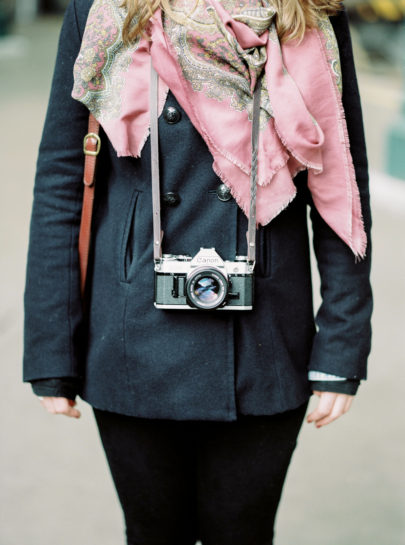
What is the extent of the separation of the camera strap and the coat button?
0.18 ft

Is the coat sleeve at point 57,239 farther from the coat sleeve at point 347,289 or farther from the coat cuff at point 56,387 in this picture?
the coat sleeve at point 347,289

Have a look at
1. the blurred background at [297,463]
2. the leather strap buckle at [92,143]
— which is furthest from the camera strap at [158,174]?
the blurred background at [297,463]

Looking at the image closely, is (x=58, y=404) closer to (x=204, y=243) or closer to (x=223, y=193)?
(x=204, y=243)

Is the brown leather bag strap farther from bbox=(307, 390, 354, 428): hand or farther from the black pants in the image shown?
bbox=(307, 390, 354, 428): hand

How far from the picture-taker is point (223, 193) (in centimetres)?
173

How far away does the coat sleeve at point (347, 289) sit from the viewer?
1.81m

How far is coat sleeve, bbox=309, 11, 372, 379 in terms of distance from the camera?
1.81 metres

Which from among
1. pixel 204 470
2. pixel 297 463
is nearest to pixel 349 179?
pixel 204 470

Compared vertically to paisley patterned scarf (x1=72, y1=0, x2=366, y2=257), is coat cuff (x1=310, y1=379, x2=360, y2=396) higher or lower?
lower

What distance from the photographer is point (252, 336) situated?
1.81m

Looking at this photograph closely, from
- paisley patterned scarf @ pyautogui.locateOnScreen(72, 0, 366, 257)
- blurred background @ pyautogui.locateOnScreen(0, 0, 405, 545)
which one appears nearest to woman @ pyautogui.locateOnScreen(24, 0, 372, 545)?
paisley patterned scarf @ pyautogui.locateOnScreen(72, 0, 366, 257)

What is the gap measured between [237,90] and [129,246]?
41 centimetres

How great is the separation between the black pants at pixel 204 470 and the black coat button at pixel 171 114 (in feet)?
2.23

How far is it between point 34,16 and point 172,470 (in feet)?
82.5
